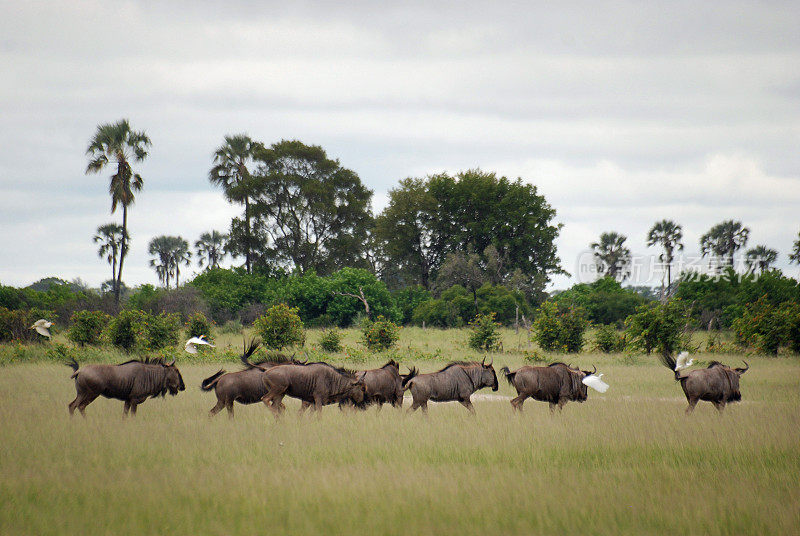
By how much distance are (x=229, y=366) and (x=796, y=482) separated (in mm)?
17789

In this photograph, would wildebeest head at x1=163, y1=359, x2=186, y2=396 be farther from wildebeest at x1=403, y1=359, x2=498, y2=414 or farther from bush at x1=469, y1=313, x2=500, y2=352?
bush at x1=469, y1=313, x2=500, y2=352

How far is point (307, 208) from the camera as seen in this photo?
55.0m

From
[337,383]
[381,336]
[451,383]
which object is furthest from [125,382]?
[381,336]

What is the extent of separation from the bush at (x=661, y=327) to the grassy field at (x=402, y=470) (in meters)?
12.1

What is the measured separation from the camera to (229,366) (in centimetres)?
2222

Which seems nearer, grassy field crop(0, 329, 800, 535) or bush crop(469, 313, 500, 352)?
grassy field crop(0, 329, 800, 535)

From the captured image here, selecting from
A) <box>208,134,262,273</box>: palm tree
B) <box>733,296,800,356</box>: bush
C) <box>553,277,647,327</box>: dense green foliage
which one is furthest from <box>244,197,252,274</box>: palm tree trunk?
<box>733,296,800,356</box>: bush

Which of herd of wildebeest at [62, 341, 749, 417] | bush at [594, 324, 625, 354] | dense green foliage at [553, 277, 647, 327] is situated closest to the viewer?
herd of wildebeest at [62, 341, 749, 417]

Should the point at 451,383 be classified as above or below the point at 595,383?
below

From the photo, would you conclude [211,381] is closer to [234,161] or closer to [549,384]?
[549,384]

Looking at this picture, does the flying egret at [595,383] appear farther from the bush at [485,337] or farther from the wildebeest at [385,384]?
the bush at [485,337]

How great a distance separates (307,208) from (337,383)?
43.8m

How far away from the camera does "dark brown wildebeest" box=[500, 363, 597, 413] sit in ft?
42.8

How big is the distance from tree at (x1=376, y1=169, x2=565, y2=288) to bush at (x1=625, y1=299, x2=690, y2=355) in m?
30.7
